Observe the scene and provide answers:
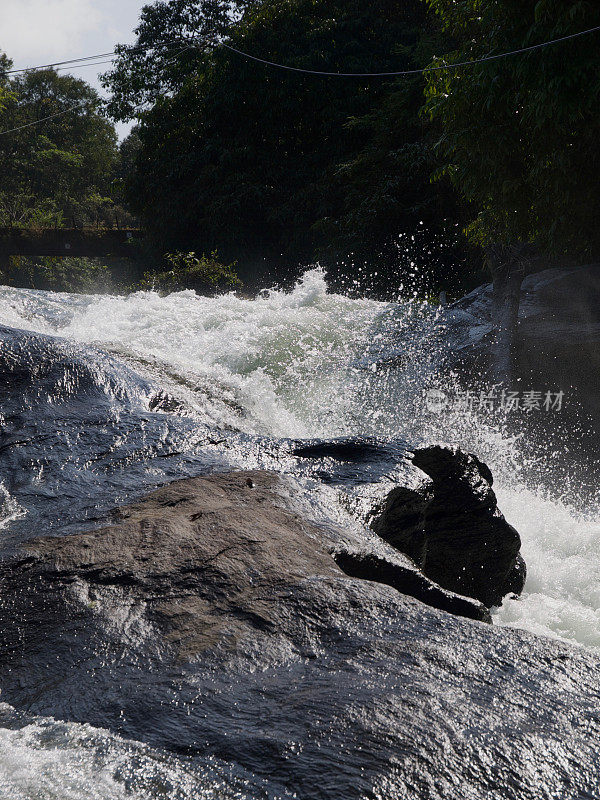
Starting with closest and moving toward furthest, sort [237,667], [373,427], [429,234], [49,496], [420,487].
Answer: [237,667]
[49,496]
[420,487]
[373,427]
[429,234]

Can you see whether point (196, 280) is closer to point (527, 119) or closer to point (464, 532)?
point (527, 119)

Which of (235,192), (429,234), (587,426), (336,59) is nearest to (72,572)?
(587,426)

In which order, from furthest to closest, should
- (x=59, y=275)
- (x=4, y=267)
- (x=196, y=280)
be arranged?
(x=59, y=275), (x=4, y=267), (x=196, y=280)

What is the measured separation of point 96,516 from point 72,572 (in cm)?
50

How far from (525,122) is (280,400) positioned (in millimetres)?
4475

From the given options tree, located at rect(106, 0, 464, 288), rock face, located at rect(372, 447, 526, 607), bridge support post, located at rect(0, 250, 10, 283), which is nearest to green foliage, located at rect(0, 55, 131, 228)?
bridge support post, located at rect(0, 250, 10, 283)

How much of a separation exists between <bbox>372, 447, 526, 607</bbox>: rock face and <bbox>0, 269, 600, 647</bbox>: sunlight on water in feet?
0.55

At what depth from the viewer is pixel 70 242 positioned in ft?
72.5

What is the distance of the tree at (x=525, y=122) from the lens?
704 cm

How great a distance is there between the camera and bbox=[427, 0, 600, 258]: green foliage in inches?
277

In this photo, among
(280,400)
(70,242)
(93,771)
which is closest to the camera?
(93,771)

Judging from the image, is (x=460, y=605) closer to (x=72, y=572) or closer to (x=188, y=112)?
(x=72, y=572)

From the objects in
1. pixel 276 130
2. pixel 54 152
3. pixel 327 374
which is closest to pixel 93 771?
pixel 327 374

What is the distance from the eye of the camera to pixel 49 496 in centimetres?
308
